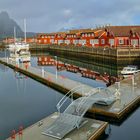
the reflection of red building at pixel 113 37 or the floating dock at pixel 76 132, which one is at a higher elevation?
the reflection of red building at pixel 113 37

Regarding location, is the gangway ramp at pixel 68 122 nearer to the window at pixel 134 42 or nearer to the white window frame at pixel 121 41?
the window at pixel 134 42

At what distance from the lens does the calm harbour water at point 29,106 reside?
23.3m

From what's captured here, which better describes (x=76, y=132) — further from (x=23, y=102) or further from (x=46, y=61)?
(x=46, y=61)

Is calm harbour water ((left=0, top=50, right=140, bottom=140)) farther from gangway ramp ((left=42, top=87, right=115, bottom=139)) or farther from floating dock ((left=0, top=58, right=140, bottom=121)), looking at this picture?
gangway ramp ((left=42, top=87, right=115, bottom=139))

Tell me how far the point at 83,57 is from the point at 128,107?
6139 cm

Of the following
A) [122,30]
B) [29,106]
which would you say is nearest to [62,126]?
[29,106]

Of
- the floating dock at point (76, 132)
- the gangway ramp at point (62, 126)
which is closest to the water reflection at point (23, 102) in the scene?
the floating dock at point (76, 132)

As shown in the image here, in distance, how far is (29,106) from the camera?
31.1 meters

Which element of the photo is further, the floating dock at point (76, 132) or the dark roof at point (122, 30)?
the dark roof at point (122, 30)

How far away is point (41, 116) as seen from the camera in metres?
27.2

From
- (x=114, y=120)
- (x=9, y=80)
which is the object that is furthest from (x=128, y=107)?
(x=9, y=80)

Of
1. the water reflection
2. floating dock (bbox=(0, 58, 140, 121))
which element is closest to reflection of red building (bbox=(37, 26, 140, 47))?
floating dock (bbox=(0, 58, 140, 121))

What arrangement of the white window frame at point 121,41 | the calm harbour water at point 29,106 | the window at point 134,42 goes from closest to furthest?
1. the calm harbour water at point 29,106
2. the window at point 134,42
3. the white window frame at point 121,41

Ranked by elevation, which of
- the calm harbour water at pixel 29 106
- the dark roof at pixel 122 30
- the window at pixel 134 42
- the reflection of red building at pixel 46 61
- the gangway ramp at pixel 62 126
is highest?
the dark roof at pixel 122 30
